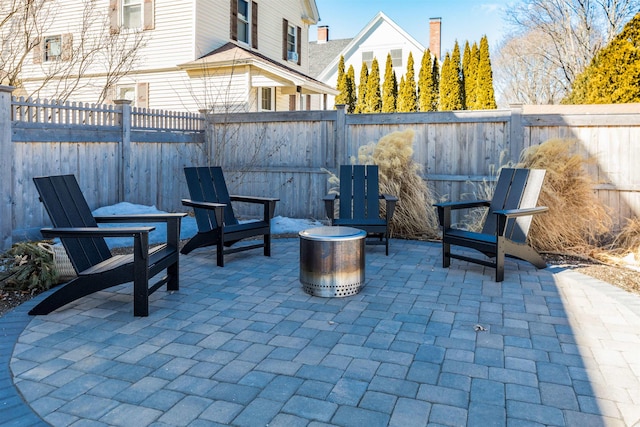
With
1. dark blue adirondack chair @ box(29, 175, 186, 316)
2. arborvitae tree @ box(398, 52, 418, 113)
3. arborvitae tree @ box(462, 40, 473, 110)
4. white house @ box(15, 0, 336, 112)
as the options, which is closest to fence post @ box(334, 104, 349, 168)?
dark blue adirondack chair @ box(29, 175, 186, 316)

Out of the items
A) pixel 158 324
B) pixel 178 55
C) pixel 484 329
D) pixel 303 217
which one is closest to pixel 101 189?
pixel 303 217

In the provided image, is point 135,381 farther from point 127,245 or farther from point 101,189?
point 101,189

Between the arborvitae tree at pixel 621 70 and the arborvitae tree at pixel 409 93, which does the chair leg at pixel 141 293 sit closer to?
the arborvitae tree at pixel 621 70

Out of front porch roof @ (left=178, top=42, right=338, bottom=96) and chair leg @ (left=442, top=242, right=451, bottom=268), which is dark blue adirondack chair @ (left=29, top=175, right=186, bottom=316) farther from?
front porch roof @ (left=178, top=42, right=338, bottom=96)

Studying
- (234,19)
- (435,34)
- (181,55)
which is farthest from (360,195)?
(435,34)

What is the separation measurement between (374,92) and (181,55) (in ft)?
34.2

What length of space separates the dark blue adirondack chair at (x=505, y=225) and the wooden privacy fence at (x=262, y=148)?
5.37 ft

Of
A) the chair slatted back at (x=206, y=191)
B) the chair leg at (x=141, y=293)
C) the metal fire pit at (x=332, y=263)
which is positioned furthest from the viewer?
the chair slatted back at (x=206, y=191)

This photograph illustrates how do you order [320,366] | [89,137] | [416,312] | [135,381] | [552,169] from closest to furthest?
[135,381] < [320,366] < [416,312] < [552,169] < [89,137]

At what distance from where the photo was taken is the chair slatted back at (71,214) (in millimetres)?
3750

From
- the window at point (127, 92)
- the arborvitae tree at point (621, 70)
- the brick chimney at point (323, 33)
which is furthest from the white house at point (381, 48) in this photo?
the arborvitae tree at point (621, 70)

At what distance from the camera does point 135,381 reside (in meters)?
2.70

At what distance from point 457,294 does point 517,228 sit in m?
1.36

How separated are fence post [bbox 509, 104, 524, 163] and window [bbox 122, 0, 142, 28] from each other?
421 inches
